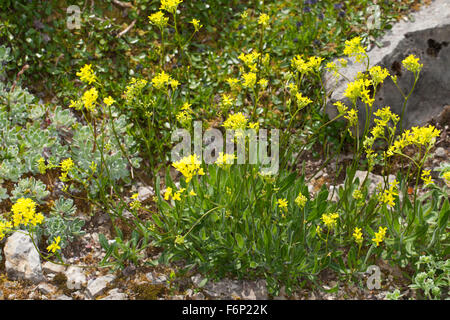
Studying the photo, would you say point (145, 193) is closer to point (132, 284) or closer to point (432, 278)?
point (132, 284)

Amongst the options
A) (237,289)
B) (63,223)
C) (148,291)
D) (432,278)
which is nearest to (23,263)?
(63,223)

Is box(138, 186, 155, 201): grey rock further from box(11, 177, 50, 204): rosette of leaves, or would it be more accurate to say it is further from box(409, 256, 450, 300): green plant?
box(409, 256, 450, 300): green plant

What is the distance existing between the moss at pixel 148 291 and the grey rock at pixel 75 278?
467 millimetres

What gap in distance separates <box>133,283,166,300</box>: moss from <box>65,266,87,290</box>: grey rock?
467 millimetres

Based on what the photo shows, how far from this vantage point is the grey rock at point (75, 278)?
397cm

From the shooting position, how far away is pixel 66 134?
5.03 meters

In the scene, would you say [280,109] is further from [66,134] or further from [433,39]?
[66,134]

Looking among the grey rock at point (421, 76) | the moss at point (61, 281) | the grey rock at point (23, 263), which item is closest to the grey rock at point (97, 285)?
the moss at point (61, 281)

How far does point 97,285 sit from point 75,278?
0.76 feet

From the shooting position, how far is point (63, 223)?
425 cm

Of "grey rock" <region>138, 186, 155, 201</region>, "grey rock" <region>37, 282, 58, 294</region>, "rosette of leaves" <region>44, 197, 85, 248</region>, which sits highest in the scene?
"grey rock" <region>138, 186, 155, 201</region>

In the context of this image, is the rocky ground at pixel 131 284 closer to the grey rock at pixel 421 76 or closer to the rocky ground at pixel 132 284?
the rocky ground at pixel 132 284

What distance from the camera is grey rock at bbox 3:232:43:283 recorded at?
3.95m

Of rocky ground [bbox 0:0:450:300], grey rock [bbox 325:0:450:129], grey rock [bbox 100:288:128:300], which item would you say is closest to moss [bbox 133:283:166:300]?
rocky ground [bbox 0:0:450:300]
